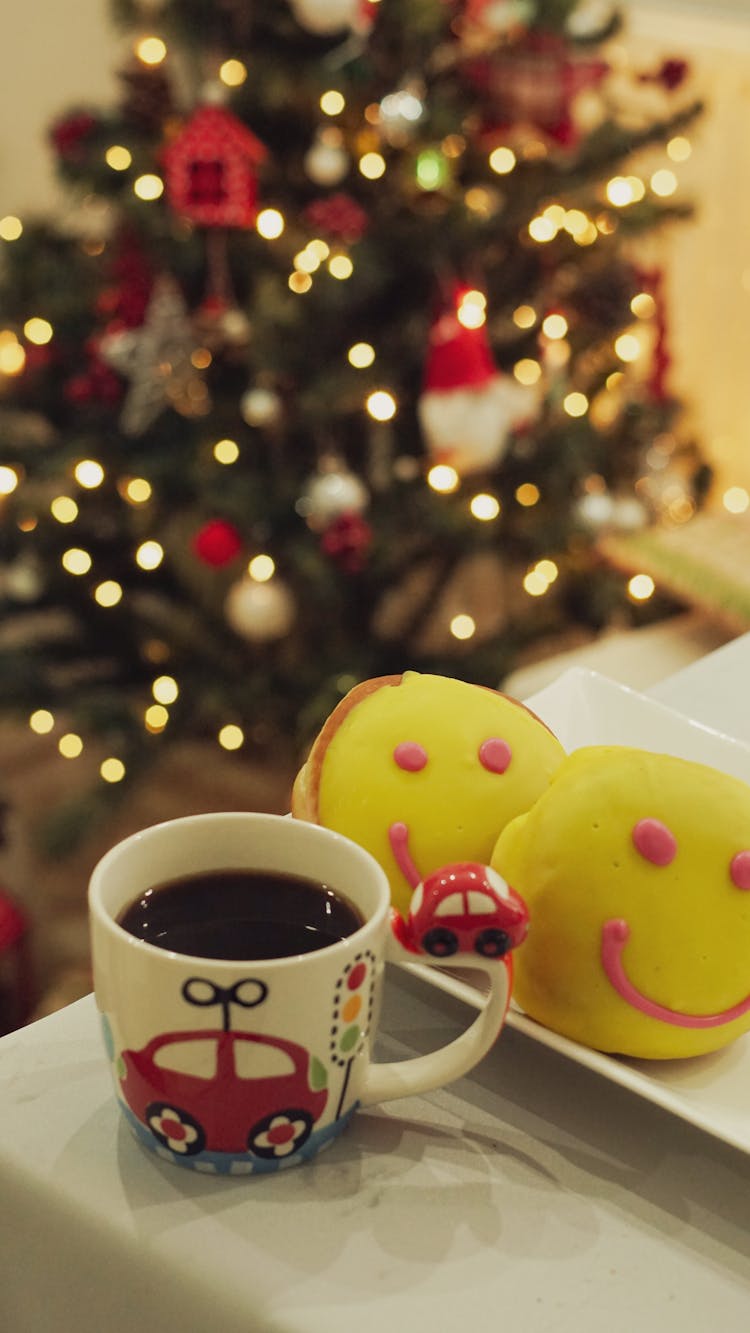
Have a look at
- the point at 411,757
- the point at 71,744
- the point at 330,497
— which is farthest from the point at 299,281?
the point at 411,757

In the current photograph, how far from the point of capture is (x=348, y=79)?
1448 millimetres

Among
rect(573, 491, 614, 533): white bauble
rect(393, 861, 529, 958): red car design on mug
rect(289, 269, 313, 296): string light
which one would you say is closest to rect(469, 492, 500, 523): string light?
rect(573, 491, 614, 533): white bauble

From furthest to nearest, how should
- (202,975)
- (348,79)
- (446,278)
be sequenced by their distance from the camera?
(446,278) < (348,79) < (202,975)

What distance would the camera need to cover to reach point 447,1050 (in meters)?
0.40

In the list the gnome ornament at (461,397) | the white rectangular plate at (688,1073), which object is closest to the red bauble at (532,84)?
the gnome ornament at (461,397)

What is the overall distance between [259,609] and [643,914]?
1195 mm

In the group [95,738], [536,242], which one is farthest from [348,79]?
[95,738]

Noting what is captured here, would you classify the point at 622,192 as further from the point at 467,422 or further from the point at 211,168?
the point at 211,168

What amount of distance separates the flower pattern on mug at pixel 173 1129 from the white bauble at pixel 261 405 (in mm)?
1235

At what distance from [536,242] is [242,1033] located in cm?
150

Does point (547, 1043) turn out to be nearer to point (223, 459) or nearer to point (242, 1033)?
point (242, 1033)

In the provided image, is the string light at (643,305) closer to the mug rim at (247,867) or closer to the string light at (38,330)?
the string light at (38,330)

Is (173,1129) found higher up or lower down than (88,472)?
higher up

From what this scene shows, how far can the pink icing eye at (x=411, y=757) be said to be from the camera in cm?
45
